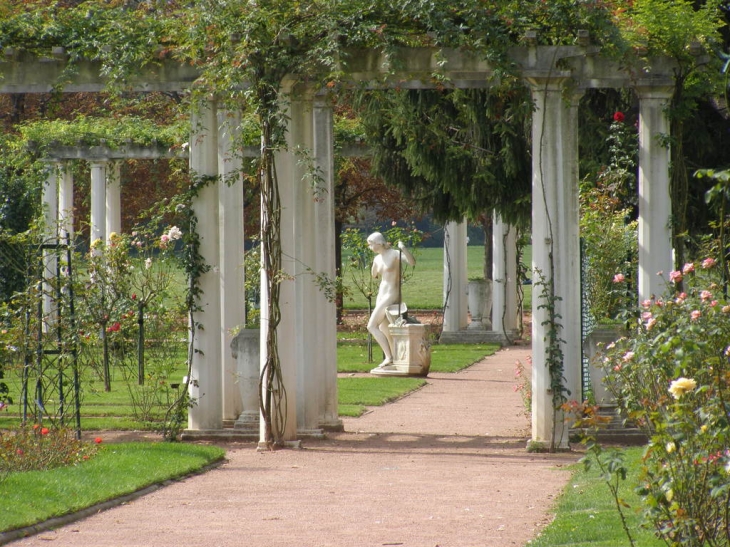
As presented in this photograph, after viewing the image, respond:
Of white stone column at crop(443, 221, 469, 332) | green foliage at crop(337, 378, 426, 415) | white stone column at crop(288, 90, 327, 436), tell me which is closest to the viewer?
white stone column at crop(288, 90, 327, 436)

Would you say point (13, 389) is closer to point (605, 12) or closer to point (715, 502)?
point (605, 12)

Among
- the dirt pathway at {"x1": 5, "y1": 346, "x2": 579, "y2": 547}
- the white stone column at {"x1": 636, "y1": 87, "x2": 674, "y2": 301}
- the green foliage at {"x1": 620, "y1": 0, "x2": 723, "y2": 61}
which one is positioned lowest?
the dirt pathway at {"x1": 5, "y1": 346, "x2": 579, "y2": 547}

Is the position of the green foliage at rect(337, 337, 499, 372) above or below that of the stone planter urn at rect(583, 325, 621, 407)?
below

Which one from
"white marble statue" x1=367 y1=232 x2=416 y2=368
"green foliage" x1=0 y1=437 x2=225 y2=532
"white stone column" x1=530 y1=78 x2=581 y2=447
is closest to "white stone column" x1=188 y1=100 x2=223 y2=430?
"green foliage" x1=0 y1=437 x2=225 y2=532

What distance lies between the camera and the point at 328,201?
36.6 feet

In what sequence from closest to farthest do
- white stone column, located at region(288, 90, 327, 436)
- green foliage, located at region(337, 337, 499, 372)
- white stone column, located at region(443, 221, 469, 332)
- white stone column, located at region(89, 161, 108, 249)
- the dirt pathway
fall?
the dirt pathway, white stone column, located at region(288, 90, 327, 436), green foliage, located at region(337, 337, 499, 372), white stone column, located at region(89, 161, 108, 249), white stone column, located at region(443, 221, 469, 332)

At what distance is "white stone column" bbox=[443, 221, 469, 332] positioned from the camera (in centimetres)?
2456

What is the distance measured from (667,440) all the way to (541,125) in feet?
18.1

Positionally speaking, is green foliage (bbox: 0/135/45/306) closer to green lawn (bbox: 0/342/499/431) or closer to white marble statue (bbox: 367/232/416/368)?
green lawn (bbox: 0/342/499/431)

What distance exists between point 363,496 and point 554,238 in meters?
3.37

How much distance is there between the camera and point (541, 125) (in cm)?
1034

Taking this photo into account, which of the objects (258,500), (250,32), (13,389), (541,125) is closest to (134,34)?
(250,32)

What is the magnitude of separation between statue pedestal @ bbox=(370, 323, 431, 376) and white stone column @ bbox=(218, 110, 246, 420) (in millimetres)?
6552

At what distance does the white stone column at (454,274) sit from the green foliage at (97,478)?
1466 centimetres
